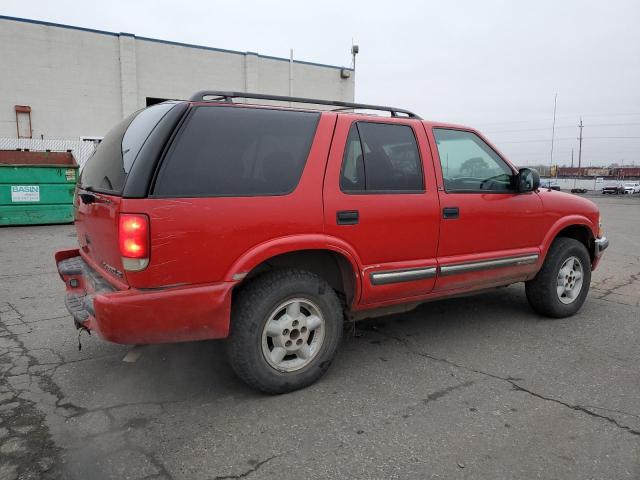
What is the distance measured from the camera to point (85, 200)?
328 centimetres

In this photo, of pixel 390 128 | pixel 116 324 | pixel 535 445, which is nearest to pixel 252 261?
pixel 116 324

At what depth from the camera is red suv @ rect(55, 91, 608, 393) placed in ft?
9.15

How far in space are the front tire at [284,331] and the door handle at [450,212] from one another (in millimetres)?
1126

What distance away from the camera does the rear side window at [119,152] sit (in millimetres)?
2957

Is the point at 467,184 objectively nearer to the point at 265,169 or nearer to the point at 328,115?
the point at 328,115

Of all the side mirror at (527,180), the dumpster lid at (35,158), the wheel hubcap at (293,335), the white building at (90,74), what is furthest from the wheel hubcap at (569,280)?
the white building at (90,74)

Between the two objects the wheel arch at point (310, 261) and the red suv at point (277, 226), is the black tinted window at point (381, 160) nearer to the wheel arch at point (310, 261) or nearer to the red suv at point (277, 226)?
the red suv at point (277, 226)

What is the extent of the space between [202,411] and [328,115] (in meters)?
2.12

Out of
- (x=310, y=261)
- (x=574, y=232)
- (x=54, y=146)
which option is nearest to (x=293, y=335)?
(x=310, y=261)

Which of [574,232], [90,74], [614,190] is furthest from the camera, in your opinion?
[614,190]

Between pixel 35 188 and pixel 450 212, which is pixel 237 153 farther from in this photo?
pixel 35 188

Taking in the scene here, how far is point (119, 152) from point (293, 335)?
1.64m

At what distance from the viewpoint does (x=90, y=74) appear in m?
21.2

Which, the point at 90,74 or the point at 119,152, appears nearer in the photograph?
the point at 119,152
